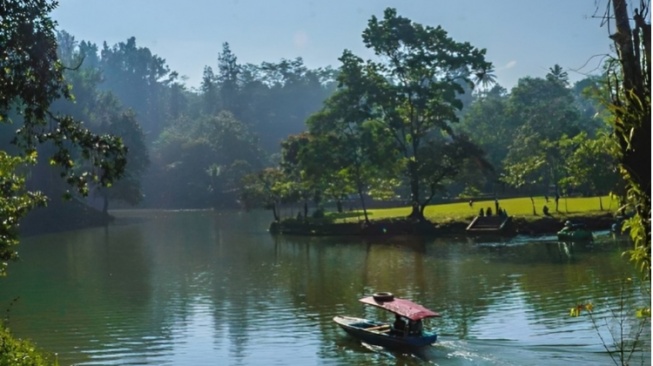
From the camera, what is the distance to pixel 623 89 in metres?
7.06

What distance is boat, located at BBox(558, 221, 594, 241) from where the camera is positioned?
44281 mm

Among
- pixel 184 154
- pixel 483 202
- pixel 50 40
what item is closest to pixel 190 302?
pixel 50 40

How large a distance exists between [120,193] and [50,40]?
81.7 metres

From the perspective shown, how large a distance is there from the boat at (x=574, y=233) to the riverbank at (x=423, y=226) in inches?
111

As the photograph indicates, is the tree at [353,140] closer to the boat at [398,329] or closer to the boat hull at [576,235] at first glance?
the boat hull at [576,235]

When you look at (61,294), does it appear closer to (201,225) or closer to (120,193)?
(201,225)

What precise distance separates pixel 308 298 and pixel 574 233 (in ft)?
67.6

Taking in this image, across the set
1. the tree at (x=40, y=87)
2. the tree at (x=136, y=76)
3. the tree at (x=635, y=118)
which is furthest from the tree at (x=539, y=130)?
the tree at (x=136, y=76)

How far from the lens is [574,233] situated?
147 feet

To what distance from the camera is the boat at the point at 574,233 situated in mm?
44281

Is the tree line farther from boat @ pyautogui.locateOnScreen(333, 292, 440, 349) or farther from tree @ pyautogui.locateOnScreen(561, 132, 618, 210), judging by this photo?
boat @ pyautogui.locateOnScreen(333, 292, 440, 349)

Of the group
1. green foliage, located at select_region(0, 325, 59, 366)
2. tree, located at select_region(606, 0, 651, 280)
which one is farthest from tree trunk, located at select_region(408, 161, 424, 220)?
tree, located at select_region(606, 0, 651, 280)

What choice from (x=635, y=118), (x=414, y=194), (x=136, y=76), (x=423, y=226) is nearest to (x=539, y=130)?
(x=414, y=194)

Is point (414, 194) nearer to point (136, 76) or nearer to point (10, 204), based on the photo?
point (10, 204)
